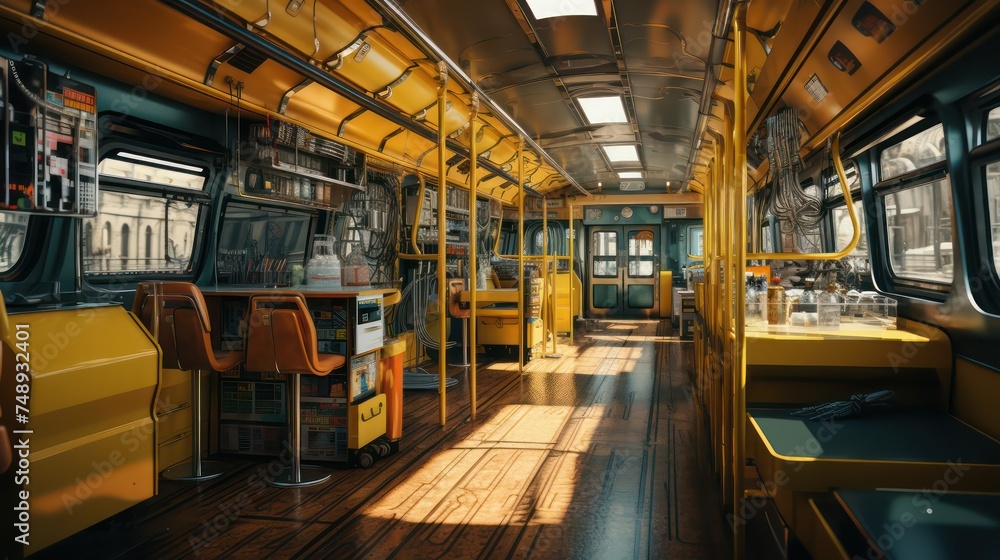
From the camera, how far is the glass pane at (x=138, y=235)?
3.62 meters

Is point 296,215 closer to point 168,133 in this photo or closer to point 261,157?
point 261,157

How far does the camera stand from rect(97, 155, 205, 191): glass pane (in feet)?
11.9

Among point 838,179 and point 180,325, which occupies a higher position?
point 838,179

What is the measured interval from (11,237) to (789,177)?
13.8 ft

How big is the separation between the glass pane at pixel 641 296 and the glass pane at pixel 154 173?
1104 centimetres

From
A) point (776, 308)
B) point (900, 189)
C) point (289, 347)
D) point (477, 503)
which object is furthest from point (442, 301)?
point (900, 189)

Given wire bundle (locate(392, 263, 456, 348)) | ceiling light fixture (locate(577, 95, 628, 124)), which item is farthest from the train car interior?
wire bundle (locate(392, 263, 456, 348))

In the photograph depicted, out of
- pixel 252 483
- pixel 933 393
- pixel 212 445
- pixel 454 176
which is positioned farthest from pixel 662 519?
pixel 454 176

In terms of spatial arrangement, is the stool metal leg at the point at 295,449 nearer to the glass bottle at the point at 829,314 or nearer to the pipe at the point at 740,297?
the pipe at the point at 740,297

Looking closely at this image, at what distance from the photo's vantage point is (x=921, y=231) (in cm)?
333

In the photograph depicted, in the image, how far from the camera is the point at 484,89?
5.39 meters

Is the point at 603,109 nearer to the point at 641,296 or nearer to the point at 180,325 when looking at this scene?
the point at 180,325

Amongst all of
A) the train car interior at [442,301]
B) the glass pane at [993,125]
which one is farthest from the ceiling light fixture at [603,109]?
the glass pane at [993,125]

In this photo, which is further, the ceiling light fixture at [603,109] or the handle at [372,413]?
the ceiling light fixture at [603,109]
